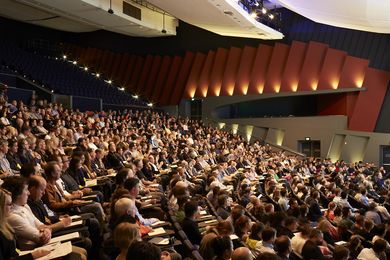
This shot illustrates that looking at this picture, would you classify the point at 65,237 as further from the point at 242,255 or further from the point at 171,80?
the point at 171,80

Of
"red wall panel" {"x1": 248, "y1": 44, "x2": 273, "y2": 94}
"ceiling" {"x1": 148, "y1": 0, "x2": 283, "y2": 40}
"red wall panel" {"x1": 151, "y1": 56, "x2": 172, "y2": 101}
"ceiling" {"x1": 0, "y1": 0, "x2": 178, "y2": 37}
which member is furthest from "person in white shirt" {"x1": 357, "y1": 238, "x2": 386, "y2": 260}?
"red wall panel" {"x1": 151, "y1": 56, "x2": 172, "y2": 101}

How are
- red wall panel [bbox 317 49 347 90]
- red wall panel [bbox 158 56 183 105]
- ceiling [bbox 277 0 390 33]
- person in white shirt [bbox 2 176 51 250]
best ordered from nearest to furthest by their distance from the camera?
person in white shirt [bbox 2 176 51 250] < ceiling [bbox 277 0 390 33] < red wall panel [bbox 317 49 347 90] < red wall panel [bbox 158 56 183 105]

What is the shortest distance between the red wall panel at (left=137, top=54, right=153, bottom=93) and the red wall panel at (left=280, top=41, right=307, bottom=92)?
17.3ft

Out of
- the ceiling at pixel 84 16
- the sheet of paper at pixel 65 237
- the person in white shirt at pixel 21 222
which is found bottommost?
the sheet of paper at pixel 65 237

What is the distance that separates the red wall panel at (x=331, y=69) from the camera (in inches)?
523

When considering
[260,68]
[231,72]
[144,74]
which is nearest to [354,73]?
[260,68]

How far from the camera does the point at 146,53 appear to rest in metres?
16.8

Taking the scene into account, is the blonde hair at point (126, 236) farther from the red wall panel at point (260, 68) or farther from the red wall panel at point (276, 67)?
the red wall panel at point (260, 68)

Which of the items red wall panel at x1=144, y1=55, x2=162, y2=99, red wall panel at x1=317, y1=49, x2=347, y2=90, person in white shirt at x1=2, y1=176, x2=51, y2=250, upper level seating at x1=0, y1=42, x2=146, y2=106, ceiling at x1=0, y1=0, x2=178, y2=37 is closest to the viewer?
person in white shirt at x1=2, y1=176, x2=51, y2=250

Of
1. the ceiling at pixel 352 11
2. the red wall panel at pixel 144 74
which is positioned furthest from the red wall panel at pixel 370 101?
the red wall panel at pixel 144 74

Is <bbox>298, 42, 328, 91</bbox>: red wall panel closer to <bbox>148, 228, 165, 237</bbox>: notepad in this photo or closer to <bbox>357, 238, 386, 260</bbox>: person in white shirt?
<bbox>357, 238, 386, 260</bbox>: person in white shirt

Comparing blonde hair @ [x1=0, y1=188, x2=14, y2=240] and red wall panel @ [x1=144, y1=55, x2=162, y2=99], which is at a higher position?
red wall panel @ [x1=144, y1=55, x2=162, y2=99]

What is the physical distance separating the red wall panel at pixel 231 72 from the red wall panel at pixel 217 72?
0.16m

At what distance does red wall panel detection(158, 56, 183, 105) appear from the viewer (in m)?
16.1
